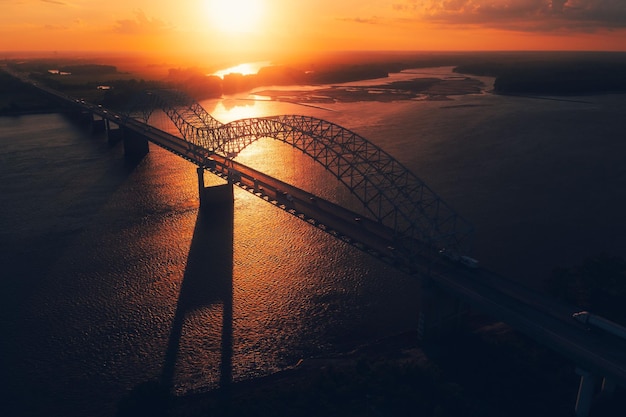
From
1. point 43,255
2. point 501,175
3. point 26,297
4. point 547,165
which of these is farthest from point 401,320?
point 547,165

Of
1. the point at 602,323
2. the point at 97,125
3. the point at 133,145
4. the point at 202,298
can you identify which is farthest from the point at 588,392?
the point at 97,125

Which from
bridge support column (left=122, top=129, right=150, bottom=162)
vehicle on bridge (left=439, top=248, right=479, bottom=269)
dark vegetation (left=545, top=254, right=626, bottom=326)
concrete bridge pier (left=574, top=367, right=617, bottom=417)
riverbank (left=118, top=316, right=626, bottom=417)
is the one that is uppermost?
bridge support column (left=122, top=129, right=150, bottom=162)

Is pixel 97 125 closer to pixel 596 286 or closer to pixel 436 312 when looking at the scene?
pixel 436 312

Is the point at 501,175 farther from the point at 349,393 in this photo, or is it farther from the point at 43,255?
the point at 43,255

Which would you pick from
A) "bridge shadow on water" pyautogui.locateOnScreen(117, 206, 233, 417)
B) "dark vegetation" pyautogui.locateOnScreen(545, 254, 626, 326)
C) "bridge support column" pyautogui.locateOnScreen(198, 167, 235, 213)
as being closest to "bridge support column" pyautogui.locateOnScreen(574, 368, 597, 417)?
"dark vegetation" pyautogui.locateOnScreen(545, 254, 626, 326)

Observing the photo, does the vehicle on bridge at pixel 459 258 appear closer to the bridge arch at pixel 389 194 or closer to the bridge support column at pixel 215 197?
the bridge arch at pixel 389 194

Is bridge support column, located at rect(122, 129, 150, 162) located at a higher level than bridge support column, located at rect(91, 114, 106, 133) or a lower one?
lower

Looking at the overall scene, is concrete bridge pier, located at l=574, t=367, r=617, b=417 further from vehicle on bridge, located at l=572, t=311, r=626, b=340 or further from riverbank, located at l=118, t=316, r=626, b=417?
vehicle on bridge, located at l=572, t=311, r=626, b=340
